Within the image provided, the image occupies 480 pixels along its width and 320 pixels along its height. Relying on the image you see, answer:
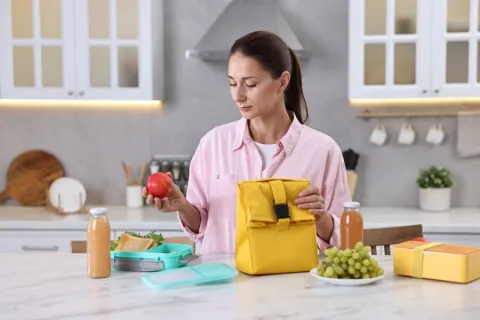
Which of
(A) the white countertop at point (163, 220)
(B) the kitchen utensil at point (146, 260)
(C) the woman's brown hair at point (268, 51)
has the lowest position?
(A) the white countertop at point (163, 220)

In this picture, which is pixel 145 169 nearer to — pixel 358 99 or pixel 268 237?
pixel 358 99

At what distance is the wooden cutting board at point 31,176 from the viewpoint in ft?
13.8

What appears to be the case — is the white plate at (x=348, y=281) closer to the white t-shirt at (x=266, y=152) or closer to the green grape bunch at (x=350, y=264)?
the green grape bunch at (x=350, y=264)

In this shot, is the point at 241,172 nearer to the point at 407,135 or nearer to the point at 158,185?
the point at 158,185

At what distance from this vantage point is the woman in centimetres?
220

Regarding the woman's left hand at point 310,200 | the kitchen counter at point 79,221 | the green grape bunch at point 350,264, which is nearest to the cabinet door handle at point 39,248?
the kitchen counter at point 79,221

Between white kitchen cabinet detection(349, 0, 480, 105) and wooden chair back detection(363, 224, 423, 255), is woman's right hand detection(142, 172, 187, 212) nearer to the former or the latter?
wooden chair back detection(363, 224, 423, 255)

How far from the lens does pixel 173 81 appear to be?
13.9ft

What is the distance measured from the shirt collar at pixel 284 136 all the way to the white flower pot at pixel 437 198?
1804mm

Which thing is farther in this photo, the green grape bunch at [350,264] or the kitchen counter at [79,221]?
the kitchen counter at [79,221]

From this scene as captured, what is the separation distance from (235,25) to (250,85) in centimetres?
178

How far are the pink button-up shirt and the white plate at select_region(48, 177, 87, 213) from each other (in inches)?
67.3

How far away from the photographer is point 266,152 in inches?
92.2

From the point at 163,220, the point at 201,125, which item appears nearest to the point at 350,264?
the point at 163,220
